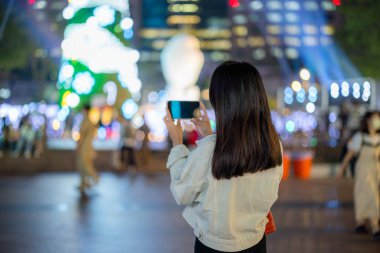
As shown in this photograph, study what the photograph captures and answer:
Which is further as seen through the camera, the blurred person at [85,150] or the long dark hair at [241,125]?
the blurred person at [85,150]

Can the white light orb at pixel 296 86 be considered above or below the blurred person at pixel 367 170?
above

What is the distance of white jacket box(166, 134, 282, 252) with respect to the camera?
10.7 ft

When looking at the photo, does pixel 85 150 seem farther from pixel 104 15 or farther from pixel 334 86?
pixel 104 15

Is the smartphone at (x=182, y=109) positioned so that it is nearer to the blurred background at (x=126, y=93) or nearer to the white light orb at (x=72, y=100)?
the blurred background at (x=126, y=93)

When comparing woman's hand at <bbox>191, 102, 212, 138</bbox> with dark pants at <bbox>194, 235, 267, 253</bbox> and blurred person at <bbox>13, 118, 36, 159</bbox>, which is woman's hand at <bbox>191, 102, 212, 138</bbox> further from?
blurred person at <bbox>13, 118, 36, 159</bbox>

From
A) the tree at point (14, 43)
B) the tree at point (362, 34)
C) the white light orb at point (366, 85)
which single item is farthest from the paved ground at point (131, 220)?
the tree at point (14, 43)

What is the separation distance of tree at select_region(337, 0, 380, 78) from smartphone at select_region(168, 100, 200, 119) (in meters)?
23.1

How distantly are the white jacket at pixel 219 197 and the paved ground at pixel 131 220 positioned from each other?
465 cm

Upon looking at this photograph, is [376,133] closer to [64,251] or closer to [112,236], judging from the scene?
[112,236]

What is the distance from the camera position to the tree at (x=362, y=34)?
26297 millimetres

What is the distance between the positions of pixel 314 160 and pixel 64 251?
52.1 feet

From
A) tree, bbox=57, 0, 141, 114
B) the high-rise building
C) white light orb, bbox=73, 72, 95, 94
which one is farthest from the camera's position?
the high-rise building

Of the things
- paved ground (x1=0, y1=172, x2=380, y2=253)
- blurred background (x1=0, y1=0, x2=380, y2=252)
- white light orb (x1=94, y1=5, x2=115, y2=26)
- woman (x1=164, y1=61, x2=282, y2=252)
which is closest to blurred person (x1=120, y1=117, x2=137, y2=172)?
blurred background (x1=0, y1=0, x2=380, y2=252)

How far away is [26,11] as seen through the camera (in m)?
30.9
